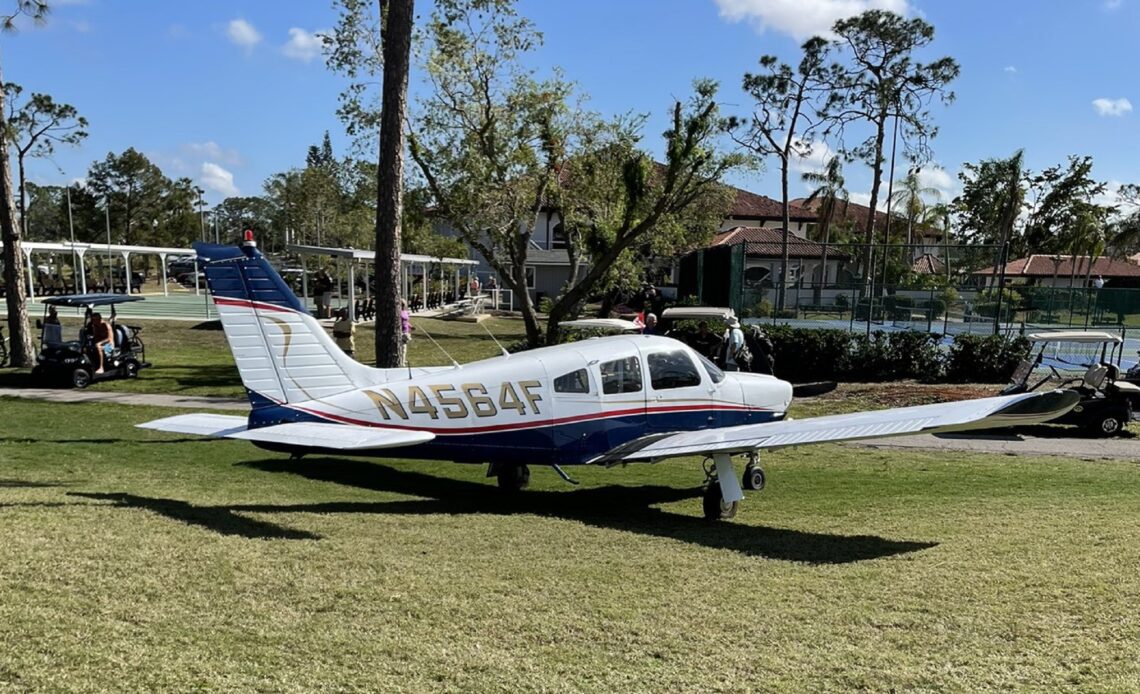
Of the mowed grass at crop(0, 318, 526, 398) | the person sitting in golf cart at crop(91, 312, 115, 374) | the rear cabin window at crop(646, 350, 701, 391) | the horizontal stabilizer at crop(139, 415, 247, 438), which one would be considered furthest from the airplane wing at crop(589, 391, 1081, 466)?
the person sitting in golf cart at crop(91, 312, 115, 374)

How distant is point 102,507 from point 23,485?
1.94 metres

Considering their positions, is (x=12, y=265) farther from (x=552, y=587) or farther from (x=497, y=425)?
(x=552, y=587)

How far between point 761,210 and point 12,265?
2197 inches

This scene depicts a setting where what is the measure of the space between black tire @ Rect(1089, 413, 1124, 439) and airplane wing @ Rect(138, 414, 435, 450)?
1227 centimetres

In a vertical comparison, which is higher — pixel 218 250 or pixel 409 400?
pixel 218 250

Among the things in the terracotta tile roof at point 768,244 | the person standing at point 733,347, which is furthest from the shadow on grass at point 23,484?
the terracotta tile roof at point 768,244

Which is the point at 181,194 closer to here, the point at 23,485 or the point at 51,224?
the point at 51,224

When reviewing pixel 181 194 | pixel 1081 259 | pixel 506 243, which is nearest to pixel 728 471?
pixel 506 243

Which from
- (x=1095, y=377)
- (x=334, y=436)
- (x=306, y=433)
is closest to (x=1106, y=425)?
(x=1095, y=377)

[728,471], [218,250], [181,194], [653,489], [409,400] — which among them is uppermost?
[181,194]

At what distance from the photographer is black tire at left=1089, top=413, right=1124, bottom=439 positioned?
14031mm

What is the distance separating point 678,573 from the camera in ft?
20.4

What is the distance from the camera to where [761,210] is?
66125 mm

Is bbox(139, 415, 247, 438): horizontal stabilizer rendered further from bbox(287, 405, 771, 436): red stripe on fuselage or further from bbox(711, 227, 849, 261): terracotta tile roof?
bbox(711, 227, 849, 261): terracotta tile roof
